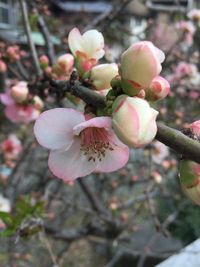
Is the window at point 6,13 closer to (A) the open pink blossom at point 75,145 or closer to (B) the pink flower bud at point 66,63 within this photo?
(B) the pink flower bud at point 66,63

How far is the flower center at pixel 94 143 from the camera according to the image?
2.43 feet

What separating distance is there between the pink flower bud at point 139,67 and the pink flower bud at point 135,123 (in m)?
0.04

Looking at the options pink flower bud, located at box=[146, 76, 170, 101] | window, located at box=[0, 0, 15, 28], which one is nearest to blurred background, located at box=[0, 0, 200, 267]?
pink flower bud, located at box=[146, 76, 170, 101]

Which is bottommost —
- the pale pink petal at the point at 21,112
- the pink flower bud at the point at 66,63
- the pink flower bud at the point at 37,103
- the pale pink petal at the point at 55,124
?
the pale pink petal at the point at 21,112

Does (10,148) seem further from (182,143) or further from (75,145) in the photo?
(182,143)

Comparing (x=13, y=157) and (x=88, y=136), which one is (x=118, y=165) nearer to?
(x=88, y=136)

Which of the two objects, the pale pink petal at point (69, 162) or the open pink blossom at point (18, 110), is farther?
the open pink blossom at point (18, 110)

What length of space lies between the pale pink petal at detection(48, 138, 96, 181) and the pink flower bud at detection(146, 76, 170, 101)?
6.8 inches

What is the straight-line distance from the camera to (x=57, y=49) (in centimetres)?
333

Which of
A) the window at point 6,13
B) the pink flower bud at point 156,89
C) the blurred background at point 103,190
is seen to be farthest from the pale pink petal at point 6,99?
the window at point 6,13

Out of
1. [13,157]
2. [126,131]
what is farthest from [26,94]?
[13,157]

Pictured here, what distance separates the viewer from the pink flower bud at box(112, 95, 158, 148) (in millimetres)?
526

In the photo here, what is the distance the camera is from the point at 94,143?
0.76 meters

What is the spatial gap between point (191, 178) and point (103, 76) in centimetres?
22
